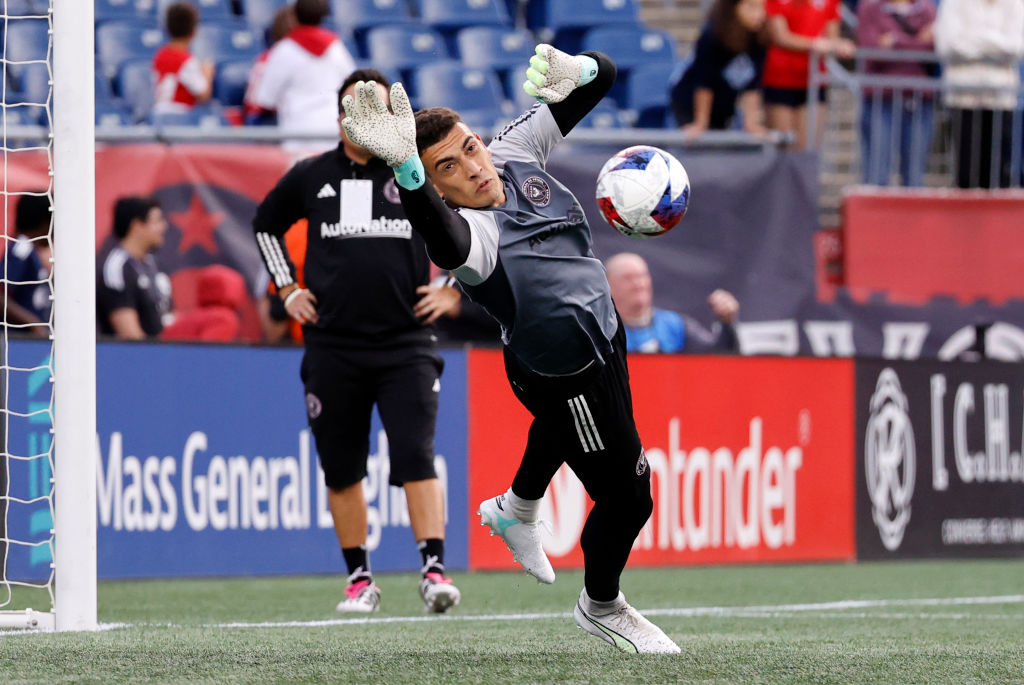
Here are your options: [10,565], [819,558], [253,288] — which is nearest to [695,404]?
[819,558]

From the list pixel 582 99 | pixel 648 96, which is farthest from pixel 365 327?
pixel 648 96

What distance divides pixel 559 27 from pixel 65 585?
30.5 ft

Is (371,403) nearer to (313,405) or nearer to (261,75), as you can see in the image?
(313,405)

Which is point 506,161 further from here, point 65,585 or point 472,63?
point 472,63

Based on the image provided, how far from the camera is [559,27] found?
13.9 meters

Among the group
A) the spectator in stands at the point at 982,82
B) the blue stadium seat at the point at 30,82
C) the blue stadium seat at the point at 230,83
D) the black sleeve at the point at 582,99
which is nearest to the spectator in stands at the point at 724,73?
the spectator in stands at the point at 982,82

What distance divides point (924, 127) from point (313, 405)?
7471mm

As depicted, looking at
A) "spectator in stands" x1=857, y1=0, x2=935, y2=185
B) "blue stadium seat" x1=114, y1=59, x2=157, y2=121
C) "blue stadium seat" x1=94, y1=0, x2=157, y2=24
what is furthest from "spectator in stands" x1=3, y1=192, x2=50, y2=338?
"spectator in stands" x1=857, y1=0, x2=935, y2=185

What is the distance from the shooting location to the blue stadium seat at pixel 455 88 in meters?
12.5

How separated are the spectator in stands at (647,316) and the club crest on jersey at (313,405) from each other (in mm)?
3231

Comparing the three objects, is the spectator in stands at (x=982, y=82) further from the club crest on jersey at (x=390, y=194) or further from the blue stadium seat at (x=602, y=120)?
the club crest on jersey at (x=390, y=194)

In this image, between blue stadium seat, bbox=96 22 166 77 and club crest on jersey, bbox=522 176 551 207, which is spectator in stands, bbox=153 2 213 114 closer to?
blue stadium seat, bbox=96 22 166 77

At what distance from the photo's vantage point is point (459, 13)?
13.8m

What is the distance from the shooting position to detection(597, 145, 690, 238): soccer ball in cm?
512
